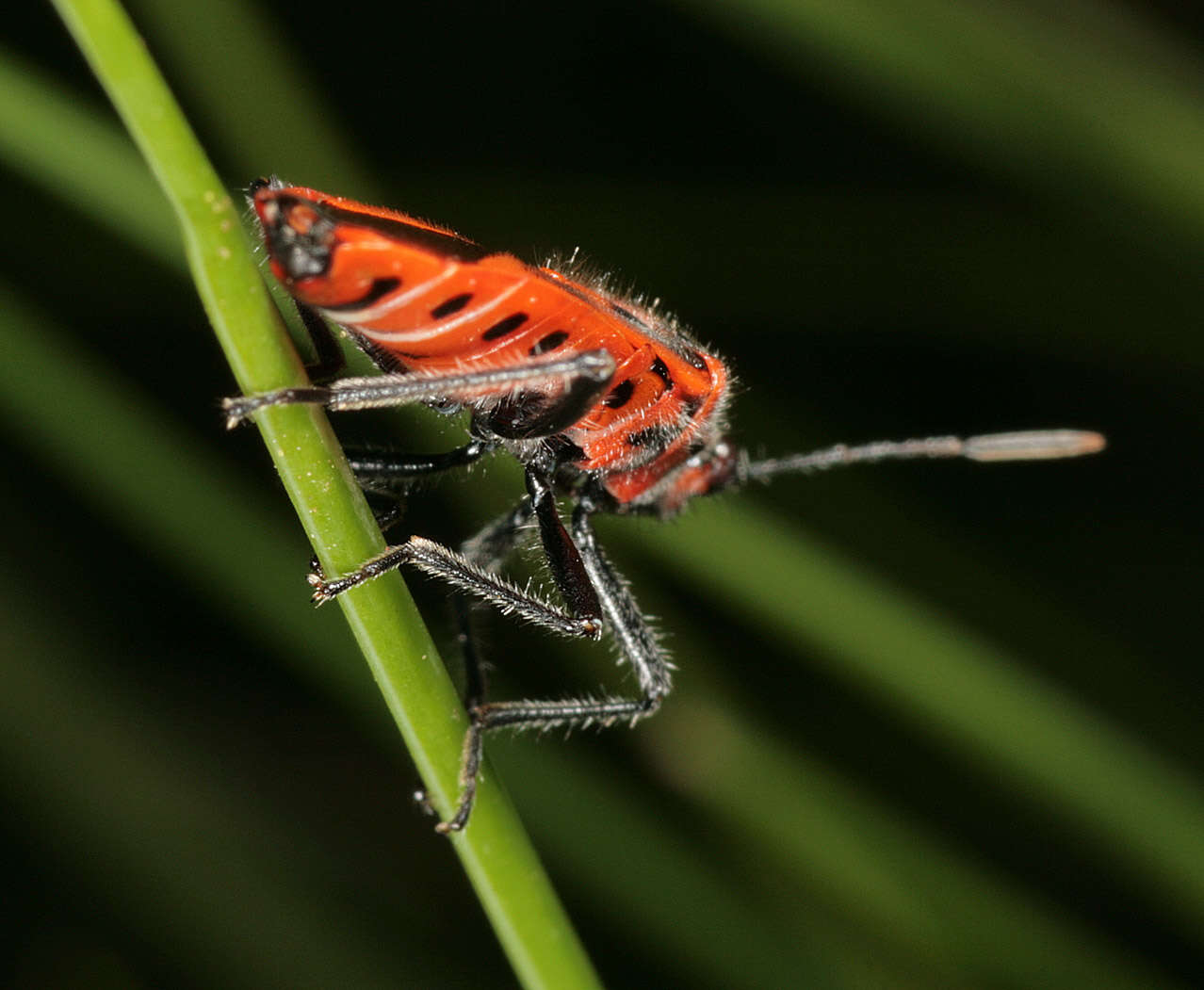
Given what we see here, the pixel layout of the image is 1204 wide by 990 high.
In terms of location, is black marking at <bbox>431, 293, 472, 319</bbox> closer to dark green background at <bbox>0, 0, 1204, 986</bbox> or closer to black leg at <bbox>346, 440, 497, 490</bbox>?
black leg at <bbox>346, 440, 497, 490</bbox>

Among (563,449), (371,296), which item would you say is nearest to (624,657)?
(563,449)

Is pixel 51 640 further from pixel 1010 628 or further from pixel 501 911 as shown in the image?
pixel 1010 628

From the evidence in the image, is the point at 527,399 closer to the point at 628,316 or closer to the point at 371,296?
the point at 628,316

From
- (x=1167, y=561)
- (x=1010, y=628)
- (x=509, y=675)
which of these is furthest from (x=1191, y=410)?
(x=509, y=675)

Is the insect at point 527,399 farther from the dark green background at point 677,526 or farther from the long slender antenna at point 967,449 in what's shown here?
the dark green background at point 677,526

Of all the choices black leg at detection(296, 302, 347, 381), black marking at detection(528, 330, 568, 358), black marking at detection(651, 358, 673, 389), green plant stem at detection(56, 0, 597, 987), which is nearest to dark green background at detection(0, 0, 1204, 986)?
black marking at detection(651, 358, 673, 389)

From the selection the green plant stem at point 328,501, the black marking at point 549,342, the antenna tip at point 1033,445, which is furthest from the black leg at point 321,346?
the antenna tip at point 1033,445
